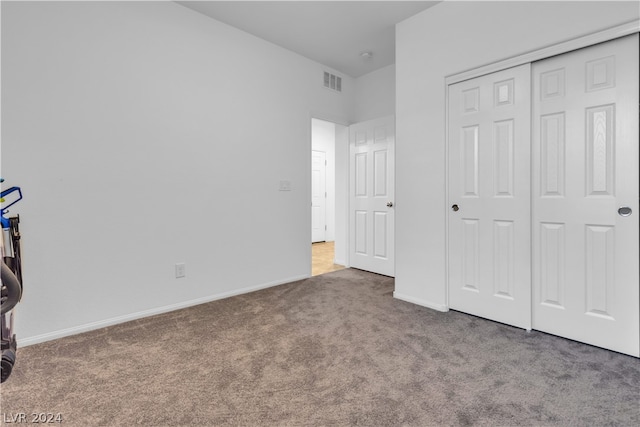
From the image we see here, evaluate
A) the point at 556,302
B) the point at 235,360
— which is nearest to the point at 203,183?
the point at 235,360

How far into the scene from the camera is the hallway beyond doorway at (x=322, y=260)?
13.8 ft

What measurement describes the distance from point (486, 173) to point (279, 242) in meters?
2.07

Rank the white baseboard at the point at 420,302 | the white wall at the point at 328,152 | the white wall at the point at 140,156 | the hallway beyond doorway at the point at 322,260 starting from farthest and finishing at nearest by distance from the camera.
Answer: the white wall at the point at 328,152 → the hallway beyond doorway at the point at 322,260 → the white baseboard at the point at 420,302 → the white wall at the point at 140,156

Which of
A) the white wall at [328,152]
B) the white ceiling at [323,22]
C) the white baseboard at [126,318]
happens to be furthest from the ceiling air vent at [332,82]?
the white baseboard at [126,318]

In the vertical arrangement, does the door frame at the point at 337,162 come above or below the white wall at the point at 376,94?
below

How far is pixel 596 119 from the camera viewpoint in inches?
75.3

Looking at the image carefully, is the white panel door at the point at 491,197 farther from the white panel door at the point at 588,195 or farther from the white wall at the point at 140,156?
the white wall at the point at 140,156

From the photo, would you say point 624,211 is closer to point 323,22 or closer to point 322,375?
point 322,375

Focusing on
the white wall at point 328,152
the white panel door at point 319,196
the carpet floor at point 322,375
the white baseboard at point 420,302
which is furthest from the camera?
the white panel door at point 319,196

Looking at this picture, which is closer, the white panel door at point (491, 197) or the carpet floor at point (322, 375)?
the carpet floor at point (322, 375)

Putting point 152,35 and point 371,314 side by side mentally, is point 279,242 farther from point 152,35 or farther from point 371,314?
point 152,35

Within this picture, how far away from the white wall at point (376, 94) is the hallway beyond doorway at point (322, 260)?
6.57 feet

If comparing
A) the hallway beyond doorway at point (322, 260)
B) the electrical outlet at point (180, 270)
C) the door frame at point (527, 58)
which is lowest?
the hallway beyond doorway at point (322, 260)

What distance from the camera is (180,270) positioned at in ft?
8.97
